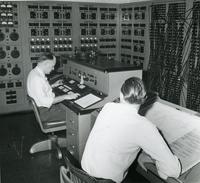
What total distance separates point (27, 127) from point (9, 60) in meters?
1.22

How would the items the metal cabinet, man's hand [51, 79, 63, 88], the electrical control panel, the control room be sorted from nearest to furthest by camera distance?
the control room < the metal cabinet < man's hand [51, 79, 63, 88] < the electrical control panel

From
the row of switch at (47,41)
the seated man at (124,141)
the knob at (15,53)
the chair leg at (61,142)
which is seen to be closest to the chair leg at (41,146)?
the chair leg at (61,142)

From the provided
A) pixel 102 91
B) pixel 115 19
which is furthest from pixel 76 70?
pixel 115 19

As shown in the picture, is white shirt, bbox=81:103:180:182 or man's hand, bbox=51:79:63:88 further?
man's hand, bbox=51:79:63:88

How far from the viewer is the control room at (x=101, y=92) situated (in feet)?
5.51

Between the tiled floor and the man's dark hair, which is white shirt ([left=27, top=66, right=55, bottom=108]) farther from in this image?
the man's dark hair

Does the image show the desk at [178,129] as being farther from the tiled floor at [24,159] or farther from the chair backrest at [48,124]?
the chair backrest at [48,124]

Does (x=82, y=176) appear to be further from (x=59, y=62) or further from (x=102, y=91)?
(x=59, y=62)

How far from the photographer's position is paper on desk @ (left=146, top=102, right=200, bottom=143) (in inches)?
76.9

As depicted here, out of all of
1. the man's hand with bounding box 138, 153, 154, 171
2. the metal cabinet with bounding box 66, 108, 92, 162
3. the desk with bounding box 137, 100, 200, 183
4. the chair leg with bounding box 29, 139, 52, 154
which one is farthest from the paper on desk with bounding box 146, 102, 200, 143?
the chair leg with bounding box 29, 139, 52, 154

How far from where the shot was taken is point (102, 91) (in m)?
3.12

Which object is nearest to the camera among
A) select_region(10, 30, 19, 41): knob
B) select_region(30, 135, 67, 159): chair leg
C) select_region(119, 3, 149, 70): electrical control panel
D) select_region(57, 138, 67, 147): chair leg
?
select_region(30, 135, 67, 159): chair leg

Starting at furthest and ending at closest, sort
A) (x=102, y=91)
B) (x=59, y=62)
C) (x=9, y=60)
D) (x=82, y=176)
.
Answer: (x=59, y=62) < (x=9, y=60) < (x=102, y=91) < (x=82, y=176)

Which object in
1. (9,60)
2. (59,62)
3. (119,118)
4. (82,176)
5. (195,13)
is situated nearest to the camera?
(82,176)
